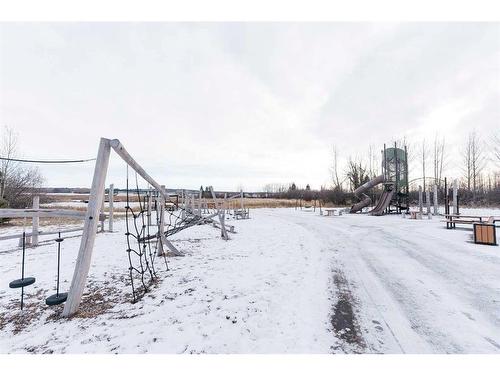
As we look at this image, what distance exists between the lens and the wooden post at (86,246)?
3.54 m

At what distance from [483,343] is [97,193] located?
574 cm

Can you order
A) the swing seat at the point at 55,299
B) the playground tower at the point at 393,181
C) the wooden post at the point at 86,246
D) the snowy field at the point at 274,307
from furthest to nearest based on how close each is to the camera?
the playground tower at the point at 393,181, the wooden post at the point at 86,246, the swing seat at the point at 55,299, the snowy field at the point at 274,307

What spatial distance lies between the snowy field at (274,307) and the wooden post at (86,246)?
0.88ft

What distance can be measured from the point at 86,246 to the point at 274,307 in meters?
3.20

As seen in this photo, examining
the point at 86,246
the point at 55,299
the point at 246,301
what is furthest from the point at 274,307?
the point at 55,299

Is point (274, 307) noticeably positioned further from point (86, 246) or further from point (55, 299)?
point (55, 299)

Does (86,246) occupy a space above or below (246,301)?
above

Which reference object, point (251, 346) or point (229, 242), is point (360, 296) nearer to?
point (251, 346)

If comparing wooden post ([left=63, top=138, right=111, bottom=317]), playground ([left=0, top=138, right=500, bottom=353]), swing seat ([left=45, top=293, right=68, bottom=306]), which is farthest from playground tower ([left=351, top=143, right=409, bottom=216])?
swing seat ([left=45, top=293, right=68, bottom=306])

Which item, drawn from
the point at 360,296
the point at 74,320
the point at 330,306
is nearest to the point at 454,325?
the point at 360,296

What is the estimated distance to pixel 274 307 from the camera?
3.65m

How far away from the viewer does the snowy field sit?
2.77 metres

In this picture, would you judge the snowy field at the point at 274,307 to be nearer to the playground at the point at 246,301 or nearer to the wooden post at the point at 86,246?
the playground at the point at 246,301

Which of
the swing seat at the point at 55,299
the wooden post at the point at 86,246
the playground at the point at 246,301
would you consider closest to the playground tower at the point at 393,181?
the playground at the point at 246,301
